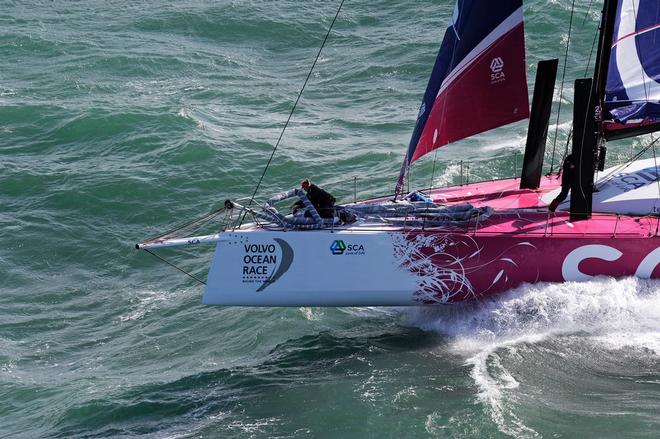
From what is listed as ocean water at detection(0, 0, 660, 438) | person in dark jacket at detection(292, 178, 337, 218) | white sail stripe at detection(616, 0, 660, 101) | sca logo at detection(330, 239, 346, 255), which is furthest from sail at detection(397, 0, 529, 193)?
ocean water at detection(0, 0, 660, 438)

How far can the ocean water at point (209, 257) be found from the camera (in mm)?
13578

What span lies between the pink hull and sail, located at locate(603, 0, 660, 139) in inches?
71.0

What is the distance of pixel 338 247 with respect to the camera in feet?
48.0

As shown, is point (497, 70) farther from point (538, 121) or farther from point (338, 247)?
point (338, 247)

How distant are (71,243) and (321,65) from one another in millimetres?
11601

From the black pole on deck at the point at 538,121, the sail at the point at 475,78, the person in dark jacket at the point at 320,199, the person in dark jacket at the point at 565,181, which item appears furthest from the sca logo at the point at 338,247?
the black pole on deck at the point at 538,121

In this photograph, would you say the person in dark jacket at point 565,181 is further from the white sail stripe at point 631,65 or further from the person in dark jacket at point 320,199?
the person in dark jacket at point 320,199

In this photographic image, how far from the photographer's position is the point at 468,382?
45.2 ft

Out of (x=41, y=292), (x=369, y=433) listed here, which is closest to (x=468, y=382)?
(x=369, y=433)

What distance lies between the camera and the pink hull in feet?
48.9

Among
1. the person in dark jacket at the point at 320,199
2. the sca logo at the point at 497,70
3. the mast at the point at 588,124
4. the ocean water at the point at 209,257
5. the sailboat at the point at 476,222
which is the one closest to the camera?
the ocean water at the point at 209,257

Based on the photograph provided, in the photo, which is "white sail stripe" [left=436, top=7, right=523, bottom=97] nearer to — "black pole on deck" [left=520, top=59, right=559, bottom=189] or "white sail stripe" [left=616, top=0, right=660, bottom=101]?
"black pole on deck" [left=520, top=59, right=559, bottom=189]

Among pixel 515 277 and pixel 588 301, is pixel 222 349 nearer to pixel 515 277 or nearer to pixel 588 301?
pixel 515 277

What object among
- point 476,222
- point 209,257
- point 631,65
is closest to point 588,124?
point 631,65
